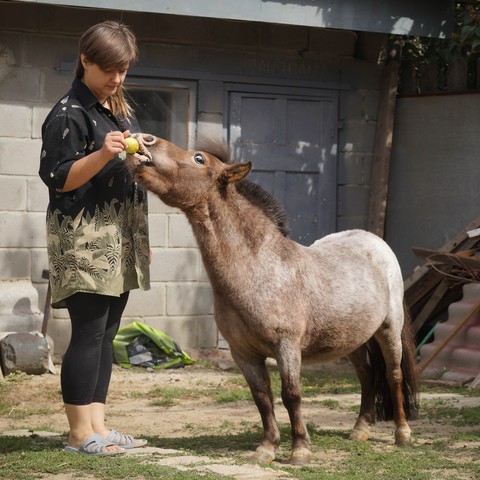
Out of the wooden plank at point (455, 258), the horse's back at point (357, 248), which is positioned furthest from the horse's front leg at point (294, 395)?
the wooden plank at point (455, 258)

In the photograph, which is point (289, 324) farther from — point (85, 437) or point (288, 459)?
point (85, 437)

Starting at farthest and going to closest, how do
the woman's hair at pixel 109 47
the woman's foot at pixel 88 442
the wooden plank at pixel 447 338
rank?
the wooden plank at pixel 447 338 → the woman's foot at pixel 88 442 → the woman's hair at pixel 109 47

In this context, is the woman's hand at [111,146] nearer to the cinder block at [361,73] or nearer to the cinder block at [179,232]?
the cinder block at [179,232]

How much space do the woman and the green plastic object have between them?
4.22 metres

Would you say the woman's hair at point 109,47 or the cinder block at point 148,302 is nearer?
the woman's hair at point 109,47

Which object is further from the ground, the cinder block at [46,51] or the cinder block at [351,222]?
the cinder block at [46,51]

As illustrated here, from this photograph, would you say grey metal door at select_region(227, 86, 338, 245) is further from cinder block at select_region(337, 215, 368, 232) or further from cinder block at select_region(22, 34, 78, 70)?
cinder block at select_region(22, 34, 78, 70)

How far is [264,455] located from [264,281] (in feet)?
3.00

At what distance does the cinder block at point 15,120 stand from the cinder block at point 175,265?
5.26 ft

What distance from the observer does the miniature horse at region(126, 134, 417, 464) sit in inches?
213

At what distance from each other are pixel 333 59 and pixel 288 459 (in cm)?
599

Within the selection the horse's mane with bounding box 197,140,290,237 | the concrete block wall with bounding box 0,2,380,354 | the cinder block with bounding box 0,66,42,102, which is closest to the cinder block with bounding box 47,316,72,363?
the concrete block wall with bounding box 0,2,380,354

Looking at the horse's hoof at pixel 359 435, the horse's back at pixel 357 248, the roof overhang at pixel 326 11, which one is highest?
the roof overhang at pixel 326 11

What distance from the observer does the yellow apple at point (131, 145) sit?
4.94 meters
